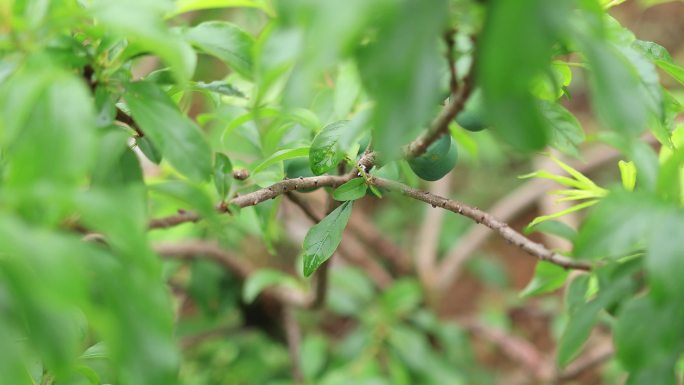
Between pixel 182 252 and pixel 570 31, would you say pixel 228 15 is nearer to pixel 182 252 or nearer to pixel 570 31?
pixel 182 252

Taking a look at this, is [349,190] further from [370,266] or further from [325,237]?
[370,266]

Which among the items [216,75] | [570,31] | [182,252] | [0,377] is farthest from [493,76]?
[216,75]

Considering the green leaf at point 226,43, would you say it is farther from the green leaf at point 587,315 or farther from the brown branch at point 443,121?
the green leaf at point 587,315

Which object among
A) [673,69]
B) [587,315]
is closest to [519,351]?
[587,315]

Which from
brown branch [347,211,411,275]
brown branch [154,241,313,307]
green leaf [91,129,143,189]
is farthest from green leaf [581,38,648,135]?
brown branch [347,211,411,275]

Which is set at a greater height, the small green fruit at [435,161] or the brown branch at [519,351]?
the small green fruit at [435,161]

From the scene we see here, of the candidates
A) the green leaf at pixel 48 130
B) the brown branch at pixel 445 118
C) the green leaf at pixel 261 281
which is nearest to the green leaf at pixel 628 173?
the brown branch at pixel 445 118

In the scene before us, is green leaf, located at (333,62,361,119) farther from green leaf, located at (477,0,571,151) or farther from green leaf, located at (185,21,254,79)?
green leaf, located at (477,0,571,151)
